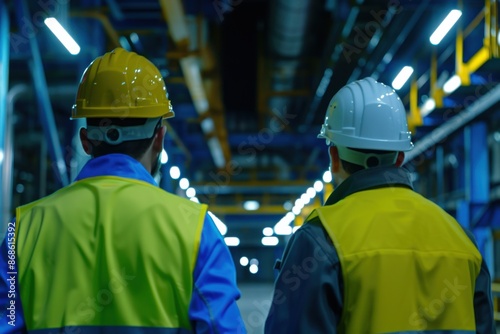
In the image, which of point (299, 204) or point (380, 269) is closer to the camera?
point (380, 269)

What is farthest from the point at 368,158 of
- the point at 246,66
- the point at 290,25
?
the point at 246,66

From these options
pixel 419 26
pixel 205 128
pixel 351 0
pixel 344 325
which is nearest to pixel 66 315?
pixel 344 325

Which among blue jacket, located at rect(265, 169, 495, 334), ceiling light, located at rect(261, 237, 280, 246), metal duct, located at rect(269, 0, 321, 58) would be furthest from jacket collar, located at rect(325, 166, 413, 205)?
ceiling light, located at rect(261, 237, 280, 246)

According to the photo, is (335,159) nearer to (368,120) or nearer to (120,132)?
(368,120)

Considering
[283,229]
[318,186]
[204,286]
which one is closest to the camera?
[204,286]

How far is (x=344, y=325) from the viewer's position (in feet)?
6.82

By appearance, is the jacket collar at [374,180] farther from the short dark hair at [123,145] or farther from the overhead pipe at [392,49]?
the overhead pipe at [392,49]

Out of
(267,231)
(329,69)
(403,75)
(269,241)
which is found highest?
(329,69)

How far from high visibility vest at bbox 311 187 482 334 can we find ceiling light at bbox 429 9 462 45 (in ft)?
20.0

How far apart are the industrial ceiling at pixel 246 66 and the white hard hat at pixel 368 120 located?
5.16 meters

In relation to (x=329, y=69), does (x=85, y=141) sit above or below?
below

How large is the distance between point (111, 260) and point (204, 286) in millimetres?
274

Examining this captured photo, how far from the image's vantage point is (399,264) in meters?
2.10

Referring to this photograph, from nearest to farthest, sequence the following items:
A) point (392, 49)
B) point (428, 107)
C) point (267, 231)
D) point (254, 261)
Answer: point (392, 49) → point (428, 107) → point (267, 231) → point (254, 261)
